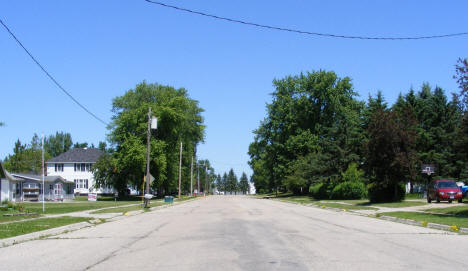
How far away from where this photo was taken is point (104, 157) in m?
69.7

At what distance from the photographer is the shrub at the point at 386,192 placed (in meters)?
36.2

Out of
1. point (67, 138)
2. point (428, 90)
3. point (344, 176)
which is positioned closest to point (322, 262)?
point (344, 176)

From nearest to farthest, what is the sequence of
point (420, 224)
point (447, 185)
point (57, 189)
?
point (420, 224) → point (447, 185) → point (57, 189)

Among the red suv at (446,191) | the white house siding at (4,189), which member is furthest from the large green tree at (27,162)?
the red suv at (446,191)

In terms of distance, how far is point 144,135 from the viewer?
202 feet

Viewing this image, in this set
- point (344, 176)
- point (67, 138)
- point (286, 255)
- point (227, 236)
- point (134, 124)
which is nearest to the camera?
point (286, 255)

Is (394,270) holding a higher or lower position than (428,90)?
lower

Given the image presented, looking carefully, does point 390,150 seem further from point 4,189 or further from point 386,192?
point 4,189

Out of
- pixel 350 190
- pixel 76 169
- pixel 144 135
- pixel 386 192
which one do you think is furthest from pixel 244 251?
pixel 76 169

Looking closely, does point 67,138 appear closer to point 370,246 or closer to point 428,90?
point 428,90

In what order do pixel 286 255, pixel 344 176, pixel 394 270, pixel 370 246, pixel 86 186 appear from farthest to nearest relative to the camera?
pixel 86 186 → pixel 344 176 → pixel 370 246 → pixel 286 255 → pixel 394 270

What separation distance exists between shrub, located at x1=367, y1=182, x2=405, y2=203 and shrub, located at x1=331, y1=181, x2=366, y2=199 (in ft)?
29.0

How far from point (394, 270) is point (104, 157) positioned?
65.1 m

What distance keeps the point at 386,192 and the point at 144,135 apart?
3445cm
